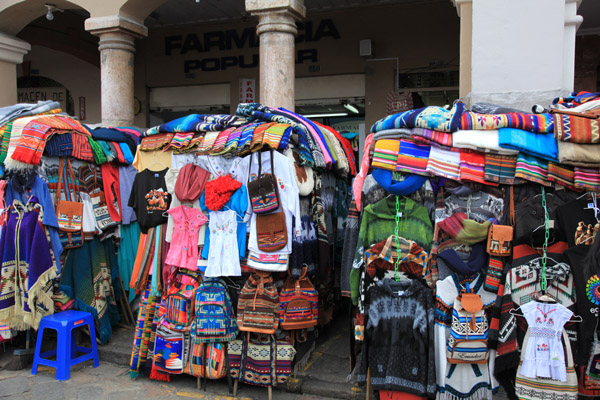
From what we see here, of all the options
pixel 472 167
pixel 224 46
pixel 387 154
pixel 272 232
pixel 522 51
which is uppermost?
pixel 224 46

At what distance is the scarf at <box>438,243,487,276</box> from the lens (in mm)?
3496

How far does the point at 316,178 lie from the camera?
15.3ft

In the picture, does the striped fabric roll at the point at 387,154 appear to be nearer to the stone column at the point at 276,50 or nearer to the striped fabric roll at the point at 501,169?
the striped fabric roll at the point at 501,169

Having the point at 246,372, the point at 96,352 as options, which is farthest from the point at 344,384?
the point at 96,352

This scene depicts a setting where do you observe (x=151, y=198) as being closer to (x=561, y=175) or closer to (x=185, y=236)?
(x=185, y=236)

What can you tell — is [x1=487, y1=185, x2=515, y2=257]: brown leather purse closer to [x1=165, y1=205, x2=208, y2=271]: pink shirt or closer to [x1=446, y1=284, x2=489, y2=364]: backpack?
[x1=446, y1=284, x2=489, y2=364]: backpack

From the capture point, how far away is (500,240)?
3418 millimetres

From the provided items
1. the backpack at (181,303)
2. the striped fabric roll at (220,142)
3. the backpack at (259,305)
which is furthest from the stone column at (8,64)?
the backpack at (259,305)

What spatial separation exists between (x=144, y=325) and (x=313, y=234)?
5.88ft

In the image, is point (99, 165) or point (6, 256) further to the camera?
point (99, 165)

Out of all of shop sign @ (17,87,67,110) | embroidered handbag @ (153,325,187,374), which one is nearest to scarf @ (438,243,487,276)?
embroidered handbag @ (153,325,187,374)

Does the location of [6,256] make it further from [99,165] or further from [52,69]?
[52,69]

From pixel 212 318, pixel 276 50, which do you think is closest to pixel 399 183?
pixel 212 318

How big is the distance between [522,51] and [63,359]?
16.2 ft
